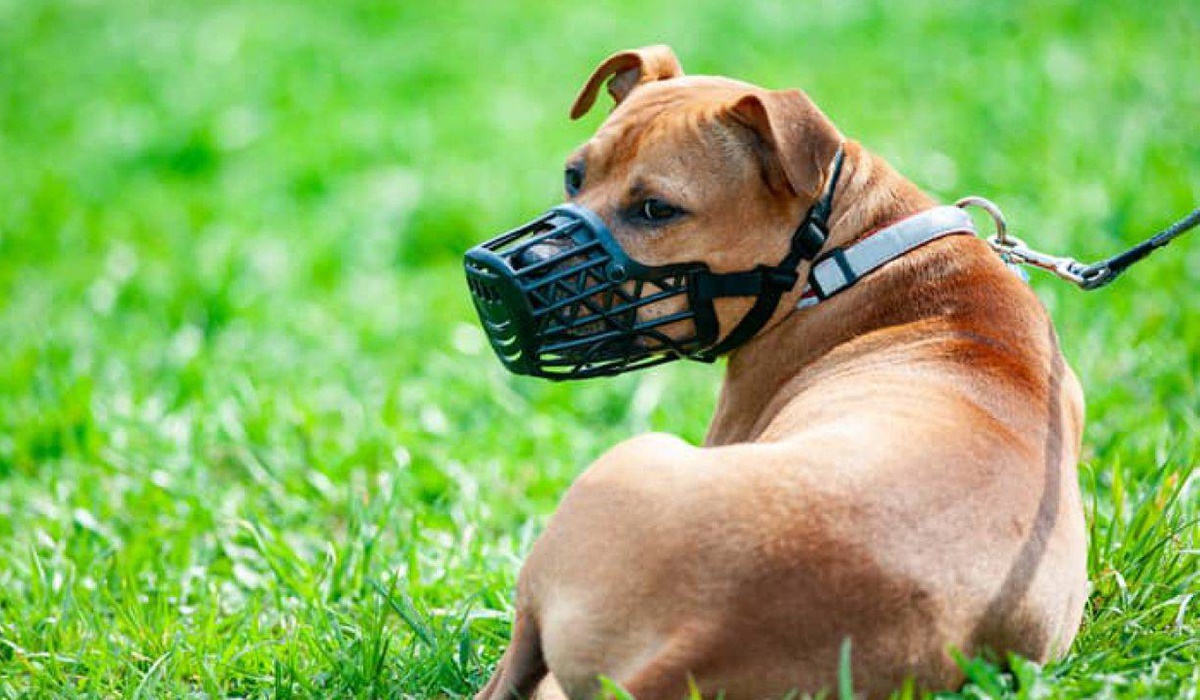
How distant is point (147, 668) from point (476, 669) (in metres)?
0.89

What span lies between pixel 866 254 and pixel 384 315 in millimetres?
3752

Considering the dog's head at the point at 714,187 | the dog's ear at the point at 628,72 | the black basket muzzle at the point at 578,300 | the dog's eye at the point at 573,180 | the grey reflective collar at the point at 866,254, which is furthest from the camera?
the dog's ear at the point at 628,72

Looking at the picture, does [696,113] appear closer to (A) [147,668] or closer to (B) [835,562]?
(B) [835,562]

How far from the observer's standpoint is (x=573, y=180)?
3.73 m

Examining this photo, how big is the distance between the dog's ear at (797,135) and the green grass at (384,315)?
1.16 meters

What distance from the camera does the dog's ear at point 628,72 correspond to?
13.6 ft

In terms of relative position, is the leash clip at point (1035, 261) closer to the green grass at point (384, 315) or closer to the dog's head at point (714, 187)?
the dog's head at point (714, 187)

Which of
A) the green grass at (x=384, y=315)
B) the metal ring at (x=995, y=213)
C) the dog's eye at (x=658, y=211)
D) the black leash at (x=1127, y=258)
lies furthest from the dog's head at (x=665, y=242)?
the green grass at (x=384, y=315)

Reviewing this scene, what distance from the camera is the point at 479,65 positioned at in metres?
10.8

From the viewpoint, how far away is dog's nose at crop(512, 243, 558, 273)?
334 cm

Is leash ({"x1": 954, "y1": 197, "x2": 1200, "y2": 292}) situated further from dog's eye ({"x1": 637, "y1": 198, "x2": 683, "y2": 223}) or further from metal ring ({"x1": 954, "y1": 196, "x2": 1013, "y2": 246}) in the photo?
dog's eye ({"x1": 637, "y1": 198, "x2": 683, "y2": 223})

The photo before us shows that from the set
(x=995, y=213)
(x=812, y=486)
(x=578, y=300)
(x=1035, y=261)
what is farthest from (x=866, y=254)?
(x=812, y=486)

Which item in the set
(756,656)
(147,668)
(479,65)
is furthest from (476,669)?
(479,65)

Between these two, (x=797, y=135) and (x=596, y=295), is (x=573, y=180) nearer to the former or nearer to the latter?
(x=596, y=295)
